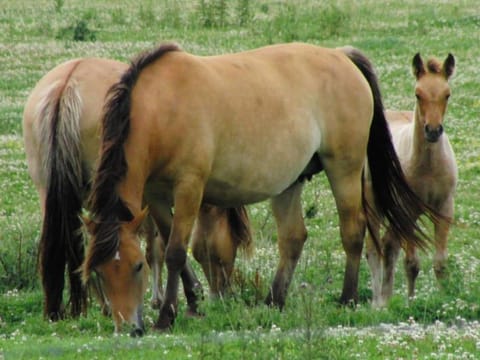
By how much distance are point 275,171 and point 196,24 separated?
1860cm

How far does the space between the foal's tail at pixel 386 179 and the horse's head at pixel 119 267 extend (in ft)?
10.5

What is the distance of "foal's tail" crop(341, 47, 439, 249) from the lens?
1106cm

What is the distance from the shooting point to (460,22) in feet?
89.2

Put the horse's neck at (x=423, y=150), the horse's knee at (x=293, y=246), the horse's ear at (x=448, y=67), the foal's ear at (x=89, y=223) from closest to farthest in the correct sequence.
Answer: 1. the foal's ear at (x=89, y=223)
2. the horse's knee at (x=293, y=246)
3. the horse's ear at (x=448, y=67)
4. the horse's neck at (x=423, y=150)

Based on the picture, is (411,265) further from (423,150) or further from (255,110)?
(255,110)

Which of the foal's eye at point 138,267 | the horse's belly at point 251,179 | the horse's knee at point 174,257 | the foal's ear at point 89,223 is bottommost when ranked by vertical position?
the horse's knee at point 174,257

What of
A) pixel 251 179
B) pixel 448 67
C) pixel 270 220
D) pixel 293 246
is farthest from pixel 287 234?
pixel 270 220

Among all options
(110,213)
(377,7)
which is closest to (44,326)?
(110,213)

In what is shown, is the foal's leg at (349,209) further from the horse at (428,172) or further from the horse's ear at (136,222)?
the horse's ear at (136,222)

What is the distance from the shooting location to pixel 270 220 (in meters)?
13.7

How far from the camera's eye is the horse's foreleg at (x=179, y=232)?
906 centimetres

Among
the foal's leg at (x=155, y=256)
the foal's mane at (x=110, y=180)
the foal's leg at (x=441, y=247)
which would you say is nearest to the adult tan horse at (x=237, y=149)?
the foal's mane at (x=110, y=180)

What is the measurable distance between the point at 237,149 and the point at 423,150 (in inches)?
101

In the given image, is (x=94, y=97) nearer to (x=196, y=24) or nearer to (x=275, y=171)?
(x=275, y=171)
